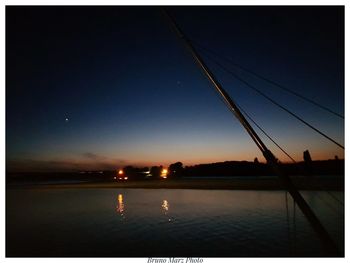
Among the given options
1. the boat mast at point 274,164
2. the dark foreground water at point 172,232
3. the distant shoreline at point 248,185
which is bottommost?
the distant shoreline at point 248,185

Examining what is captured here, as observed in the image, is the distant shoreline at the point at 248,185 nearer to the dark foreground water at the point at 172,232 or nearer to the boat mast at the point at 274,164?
the dark foreground water at the point at 172,232

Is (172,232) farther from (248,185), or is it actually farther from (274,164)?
(248,185)

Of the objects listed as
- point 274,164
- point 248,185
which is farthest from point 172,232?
point 248,185

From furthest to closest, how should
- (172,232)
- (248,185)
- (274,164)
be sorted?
(248,185)
(172,232)
(274,164)

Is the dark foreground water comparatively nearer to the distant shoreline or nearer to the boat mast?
the boat mast

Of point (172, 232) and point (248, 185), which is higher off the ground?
point (172, 232)

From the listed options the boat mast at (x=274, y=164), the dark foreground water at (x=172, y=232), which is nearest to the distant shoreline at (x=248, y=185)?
the dark foreground water at (x=172, y=232)

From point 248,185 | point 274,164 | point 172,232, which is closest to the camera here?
point 274,164

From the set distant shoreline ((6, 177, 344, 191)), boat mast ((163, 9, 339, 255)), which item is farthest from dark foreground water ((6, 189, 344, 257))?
distant shoreline ((6, 177, 344, 191))

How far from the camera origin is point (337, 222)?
60.4 feet
